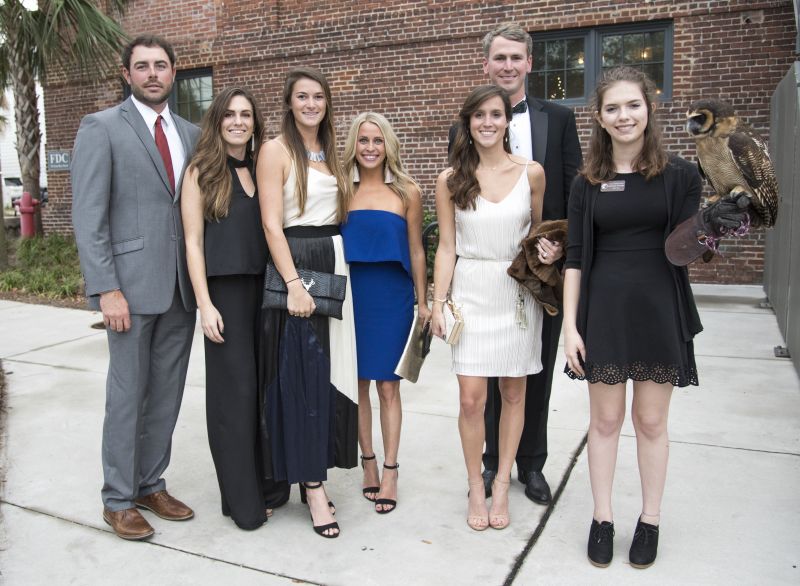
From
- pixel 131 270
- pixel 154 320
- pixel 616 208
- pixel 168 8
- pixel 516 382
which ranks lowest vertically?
pixel 516 382

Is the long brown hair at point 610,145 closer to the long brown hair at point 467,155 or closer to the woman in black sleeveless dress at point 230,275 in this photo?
the long brown hair at point 467,155

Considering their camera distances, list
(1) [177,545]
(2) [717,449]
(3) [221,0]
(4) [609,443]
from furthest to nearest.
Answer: (3) [221,0], (2) [717,449], (1) [177,545], (4) [609,443]

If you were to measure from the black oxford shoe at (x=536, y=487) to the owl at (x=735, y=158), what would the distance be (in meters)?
1.82

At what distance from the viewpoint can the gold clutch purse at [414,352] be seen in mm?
3570

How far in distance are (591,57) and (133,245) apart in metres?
8.43

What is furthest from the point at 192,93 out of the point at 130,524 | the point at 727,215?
the point at 727,215

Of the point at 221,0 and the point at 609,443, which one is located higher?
the point at 221,0

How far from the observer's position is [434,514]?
12.0 feet

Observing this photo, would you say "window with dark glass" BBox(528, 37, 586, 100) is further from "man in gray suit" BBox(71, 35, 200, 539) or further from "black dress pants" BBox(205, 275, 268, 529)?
"black dress pants" BBox(205, 275, 268, 529)

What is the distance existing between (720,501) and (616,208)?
173 centimetres

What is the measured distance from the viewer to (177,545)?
132 inches

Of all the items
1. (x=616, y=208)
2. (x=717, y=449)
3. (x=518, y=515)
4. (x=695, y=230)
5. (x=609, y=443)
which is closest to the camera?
(x=695, y=230)

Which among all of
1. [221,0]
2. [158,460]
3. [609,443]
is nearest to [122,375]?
[158,460]

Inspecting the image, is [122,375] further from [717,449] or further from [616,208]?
[717,449]
